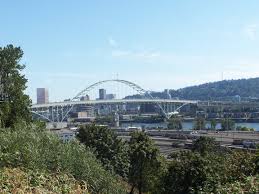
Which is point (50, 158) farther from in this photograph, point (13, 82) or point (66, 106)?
point (66, 106)

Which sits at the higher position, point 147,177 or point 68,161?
point 68,161

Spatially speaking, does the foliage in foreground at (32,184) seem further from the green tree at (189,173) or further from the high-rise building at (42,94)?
the high-rise building at (42,94)

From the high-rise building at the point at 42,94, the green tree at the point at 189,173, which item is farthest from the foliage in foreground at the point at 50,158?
the high-rise building at the point at 42,94

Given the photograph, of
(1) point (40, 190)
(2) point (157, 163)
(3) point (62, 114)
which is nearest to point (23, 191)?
(1) point (40, 190)

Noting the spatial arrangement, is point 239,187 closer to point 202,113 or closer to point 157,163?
point 157,163

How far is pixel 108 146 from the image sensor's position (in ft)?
97.9

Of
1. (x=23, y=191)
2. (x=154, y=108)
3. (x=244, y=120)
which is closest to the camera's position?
(x=23, y=191)

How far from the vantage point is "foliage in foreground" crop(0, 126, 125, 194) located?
9.48 metres

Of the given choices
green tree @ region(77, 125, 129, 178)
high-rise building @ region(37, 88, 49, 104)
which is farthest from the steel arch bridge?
green tree @ region(77, 125, 129, 178)

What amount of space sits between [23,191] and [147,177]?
21132mm

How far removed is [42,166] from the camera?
9586 millimetres

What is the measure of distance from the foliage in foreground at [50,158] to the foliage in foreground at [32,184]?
1.10 metres

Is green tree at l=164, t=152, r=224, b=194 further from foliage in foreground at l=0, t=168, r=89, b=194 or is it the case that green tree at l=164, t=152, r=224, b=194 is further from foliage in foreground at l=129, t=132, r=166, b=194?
→ foliage in foreground at l=0, t=168, r=89, b=194

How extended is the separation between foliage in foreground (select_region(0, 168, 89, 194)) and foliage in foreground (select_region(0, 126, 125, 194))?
3.59ft
